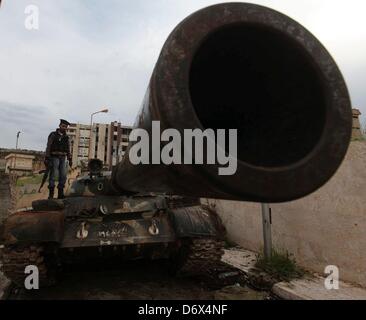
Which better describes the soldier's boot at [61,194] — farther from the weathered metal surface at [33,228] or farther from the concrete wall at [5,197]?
the concrete wall at [5,197]

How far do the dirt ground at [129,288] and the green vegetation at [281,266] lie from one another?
639 millimetres

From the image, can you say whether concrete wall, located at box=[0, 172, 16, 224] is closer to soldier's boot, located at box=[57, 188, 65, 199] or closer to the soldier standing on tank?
the soldier standing on tank

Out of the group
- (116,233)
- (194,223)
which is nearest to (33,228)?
(116,233)

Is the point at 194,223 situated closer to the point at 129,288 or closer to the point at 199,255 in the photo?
the point at 199,255

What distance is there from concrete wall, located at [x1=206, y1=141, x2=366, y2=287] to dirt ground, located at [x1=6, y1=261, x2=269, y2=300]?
1.34m

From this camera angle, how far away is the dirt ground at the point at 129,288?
540 centimetres

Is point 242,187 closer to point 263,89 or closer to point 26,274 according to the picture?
point 263,89

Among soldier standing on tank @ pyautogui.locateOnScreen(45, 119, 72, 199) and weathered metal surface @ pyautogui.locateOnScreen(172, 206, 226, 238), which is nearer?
weathered metal surface @ pyautogui.locateOnScreen(172, 206, 226, 238)

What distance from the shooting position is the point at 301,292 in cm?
529

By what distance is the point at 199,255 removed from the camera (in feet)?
18.6

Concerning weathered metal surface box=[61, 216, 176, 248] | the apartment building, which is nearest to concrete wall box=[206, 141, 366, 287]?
weathered metal surface box=[61, 216, 176, 248]

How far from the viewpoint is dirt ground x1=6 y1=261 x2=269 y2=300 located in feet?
17.7

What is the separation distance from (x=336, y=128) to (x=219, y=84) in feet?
1.96

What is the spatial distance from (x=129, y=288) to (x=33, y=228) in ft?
5.70
